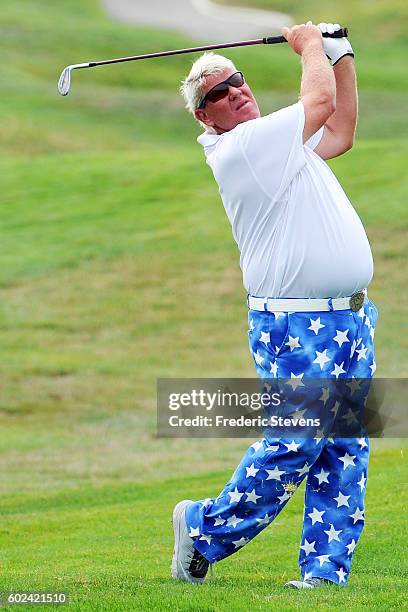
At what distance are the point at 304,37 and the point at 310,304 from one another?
3.92ft

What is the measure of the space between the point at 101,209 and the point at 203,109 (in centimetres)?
1997

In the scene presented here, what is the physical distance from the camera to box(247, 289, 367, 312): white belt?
19.1 feet

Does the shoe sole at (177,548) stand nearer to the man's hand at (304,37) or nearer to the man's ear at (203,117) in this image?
the man's ear at (203,117)

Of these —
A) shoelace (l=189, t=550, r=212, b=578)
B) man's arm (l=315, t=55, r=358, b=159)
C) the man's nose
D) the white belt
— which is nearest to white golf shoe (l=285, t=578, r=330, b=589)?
shoelace (l=189, t=550, r=212, b=578)

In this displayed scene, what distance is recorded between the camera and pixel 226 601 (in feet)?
18.1

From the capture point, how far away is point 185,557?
241 inches

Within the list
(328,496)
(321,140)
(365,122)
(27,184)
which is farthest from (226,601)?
(365,122)

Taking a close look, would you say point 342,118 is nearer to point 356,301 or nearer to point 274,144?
point 274,144

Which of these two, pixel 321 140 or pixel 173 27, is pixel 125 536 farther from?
pixel 173 27

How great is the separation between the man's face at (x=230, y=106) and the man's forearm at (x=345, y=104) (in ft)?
1.63

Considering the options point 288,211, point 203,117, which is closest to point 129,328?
point 203,117

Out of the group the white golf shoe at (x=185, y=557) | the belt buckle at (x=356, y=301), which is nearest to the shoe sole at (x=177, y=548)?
the white golf shoe at (x=185, y=557)

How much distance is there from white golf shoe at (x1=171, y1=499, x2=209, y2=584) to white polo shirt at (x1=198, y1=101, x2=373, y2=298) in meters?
1.14

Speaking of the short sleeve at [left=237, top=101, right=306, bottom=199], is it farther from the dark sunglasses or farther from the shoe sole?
the shoe sole
